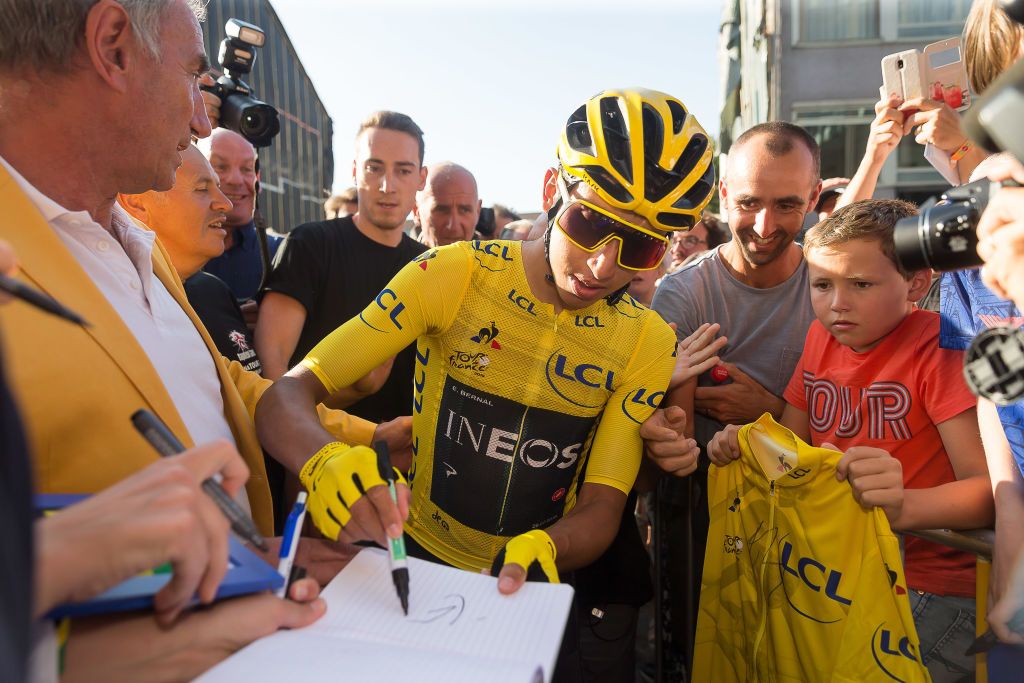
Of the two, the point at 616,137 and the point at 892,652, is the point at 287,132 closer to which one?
the point at 616,137

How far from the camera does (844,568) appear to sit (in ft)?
6.75

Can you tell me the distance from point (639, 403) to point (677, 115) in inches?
37.6

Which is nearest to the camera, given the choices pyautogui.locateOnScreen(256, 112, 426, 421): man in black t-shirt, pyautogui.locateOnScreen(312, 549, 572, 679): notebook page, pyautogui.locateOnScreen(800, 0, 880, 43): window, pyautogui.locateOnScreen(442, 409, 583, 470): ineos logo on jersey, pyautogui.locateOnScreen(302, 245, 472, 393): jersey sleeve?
pyautogui.locateOnScreen(312, 549, 572, 679): notebook page

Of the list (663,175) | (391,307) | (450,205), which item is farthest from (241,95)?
(663,175)

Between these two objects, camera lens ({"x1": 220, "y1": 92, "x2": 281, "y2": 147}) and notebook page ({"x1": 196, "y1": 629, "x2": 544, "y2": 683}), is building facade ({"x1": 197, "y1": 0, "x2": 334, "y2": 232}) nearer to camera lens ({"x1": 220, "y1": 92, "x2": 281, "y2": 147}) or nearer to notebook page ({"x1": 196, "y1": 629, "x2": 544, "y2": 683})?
camera lens ({"x1": 220, "y1": 92, "x2": 281, "y2": 147})

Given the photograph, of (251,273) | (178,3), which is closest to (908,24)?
(251,273)

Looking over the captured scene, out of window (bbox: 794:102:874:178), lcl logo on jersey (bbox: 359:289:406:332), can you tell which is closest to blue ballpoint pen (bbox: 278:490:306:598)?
lcl logo on jersey (bbox: 359:289:406:332)

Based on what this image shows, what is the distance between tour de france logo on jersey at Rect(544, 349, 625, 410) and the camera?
2324 millimetres

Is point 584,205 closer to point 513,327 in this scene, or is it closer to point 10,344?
point 513,327

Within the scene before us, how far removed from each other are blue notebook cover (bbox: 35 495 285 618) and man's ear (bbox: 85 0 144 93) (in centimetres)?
98

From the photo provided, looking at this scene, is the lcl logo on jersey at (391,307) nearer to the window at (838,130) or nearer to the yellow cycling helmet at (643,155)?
the yellow cycling helmet at (643,155)

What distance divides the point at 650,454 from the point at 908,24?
18763 millimetres

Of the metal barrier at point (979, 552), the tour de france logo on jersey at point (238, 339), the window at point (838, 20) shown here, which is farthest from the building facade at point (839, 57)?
the tour de france logo on jersey at point (238, 339)

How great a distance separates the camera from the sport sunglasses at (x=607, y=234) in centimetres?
221
